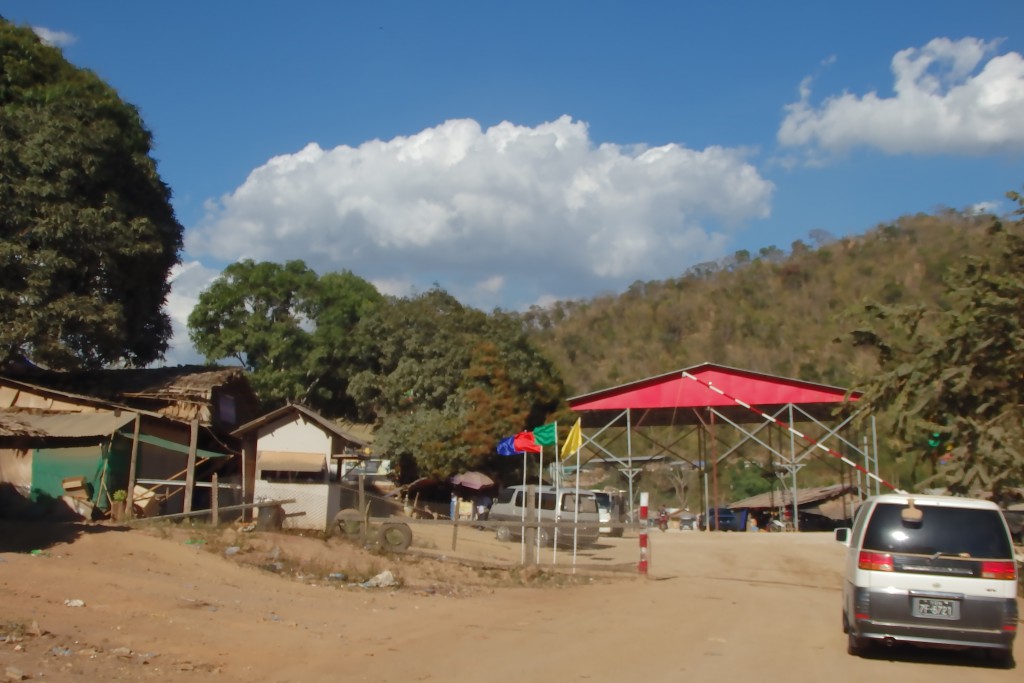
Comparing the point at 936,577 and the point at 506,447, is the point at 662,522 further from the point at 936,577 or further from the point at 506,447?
the point at 936,577

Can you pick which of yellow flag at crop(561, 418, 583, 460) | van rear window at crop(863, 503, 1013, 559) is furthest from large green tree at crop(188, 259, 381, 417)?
van rear window at crop(863, 503, 1013, 559)

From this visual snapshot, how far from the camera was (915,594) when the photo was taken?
10898 millimetres

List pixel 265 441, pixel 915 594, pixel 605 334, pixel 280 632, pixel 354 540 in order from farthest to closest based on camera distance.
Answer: pixel 605 334
pixel 265 441
pixel 354 540
pixel 280 632
pixel 915 594

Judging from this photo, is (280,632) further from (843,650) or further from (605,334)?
(605,334)

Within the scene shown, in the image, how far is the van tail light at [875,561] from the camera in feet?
36.3

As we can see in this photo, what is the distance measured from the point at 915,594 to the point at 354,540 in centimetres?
1348

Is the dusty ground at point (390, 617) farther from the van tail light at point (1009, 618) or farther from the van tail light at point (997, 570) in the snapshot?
the van tail light at point (997, 570)

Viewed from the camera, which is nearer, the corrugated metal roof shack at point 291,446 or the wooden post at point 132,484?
the wooden post at point 132,484

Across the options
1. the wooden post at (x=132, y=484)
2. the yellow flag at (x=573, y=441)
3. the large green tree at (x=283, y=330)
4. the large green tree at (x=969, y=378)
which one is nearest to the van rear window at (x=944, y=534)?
the large green tree at (x=969, y=378)

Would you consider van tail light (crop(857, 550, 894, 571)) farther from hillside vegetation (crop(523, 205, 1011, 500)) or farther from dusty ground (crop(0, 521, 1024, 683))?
hillside vegetation (crop(523, 205, 1011, 500))

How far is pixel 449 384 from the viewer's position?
37.6 metres

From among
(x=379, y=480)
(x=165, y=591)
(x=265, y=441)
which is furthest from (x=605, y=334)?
(x=165, y=591)

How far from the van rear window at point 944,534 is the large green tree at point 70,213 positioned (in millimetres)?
22898

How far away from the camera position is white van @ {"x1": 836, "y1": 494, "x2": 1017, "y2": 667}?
10773 mm
